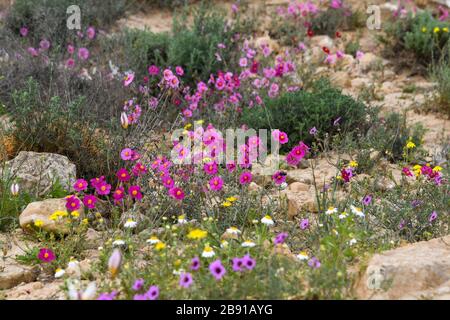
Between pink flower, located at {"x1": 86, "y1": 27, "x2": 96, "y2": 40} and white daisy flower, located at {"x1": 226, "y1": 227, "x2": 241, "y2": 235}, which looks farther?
pink flower, located at {"x1": 86, "y1": 27, "x2": 96, "y2": 40}

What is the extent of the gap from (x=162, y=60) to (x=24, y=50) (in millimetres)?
1244

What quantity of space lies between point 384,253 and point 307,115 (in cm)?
256

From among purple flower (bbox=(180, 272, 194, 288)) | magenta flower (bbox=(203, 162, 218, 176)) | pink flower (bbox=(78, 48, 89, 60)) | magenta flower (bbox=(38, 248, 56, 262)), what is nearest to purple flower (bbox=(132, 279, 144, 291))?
purple flower (bbox=(180, 272, 194, 288))

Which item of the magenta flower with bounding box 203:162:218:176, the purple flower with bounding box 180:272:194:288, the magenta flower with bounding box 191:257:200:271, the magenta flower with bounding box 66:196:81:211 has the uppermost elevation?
the magenta flower with bounding box 191:257:200:271

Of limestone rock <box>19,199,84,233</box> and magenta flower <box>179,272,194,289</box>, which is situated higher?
magenta flower <box>179,272,194,289</box>

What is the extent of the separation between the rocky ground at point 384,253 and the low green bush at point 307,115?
1.19ft

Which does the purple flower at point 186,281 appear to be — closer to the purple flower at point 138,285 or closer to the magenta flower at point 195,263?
the magenta flower at point 195,263

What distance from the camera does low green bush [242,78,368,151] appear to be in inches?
219

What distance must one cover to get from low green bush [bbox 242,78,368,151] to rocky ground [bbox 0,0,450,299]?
363mm

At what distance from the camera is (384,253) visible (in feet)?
10.5

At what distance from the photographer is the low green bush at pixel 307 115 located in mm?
5574

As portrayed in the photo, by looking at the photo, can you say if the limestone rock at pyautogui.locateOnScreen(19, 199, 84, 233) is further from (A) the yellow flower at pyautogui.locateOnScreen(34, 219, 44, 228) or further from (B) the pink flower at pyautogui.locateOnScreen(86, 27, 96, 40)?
(B) the pink flower at pyautogui.locateOnScreen(86, 27, 96, 40)

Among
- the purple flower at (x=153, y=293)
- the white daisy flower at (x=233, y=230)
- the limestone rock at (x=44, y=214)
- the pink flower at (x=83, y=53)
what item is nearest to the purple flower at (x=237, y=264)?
the purple flower at (x=153, y=293)

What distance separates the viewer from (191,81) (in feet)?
22.4
